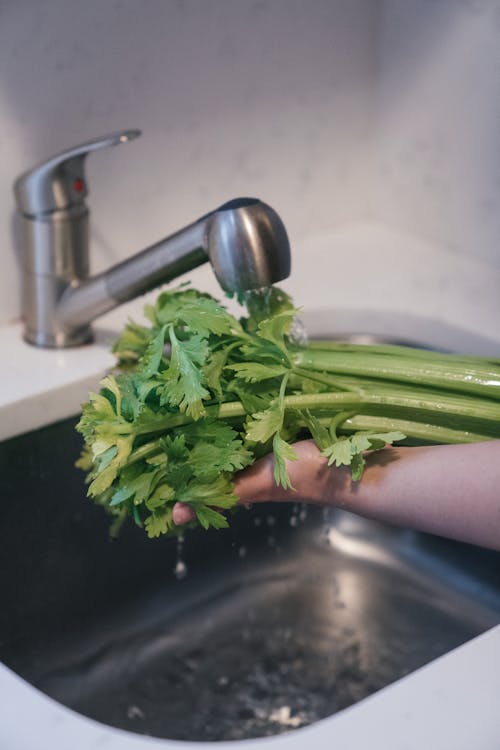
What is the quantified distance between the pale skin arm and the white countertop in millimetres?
104

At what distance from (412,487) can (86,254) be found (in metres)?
0.56

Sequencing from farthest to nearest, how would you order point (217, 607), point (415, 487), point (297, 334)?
point (217, 607) → point (297, 334) → point (415, 487)

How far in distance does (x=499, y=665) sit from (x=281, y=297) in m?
0.43

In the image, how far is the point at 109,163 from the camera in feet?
4.38

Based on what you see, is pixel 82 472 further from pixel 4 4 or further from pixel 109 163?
pixel 4 4

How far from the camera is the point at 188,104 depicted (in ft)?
4.52

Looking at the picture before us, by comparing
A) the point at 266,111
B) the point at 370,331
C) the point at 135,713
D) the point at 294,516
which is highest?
the point at 266,111

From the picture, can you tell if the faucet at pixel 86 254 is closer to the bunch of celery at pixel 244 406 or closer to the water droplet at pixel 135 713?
the bunch of celery at pixel 244 406

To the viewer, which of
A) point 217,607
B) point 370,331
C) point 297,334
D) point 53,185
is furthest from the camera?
point 370,331

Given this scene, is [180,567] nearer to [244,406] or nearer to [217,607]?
[217,607]

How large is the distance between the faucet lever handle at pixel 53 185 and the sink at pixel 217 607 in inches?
10.2

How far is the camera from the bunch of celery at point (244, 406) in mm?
845

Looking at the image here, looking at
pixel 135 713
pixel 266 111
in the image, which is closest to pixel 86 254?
pixel 266 111

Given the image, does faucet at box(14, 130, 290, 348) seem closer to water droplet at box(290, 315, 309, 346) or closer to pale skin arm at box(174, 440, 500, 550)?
water droplet at box(290, 315, 309, 346)
